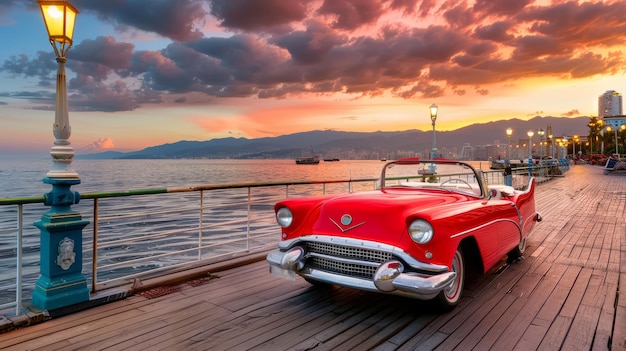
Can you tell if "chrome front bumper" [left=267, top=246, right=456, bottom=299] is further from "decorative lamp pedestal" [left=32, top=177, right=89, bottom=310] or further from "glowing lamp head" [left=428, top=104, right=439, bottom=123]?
"glowing lamp head" [left=428, top=104, right=439, bottom=123]

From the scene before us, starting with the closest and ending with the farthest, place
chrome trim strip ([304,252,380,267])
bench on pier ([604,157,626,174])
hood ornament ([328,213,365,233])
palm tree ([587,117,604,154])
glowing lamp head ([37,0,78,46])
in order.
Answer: chrome trim strip ([304,252,380,267]) < hood ornament ([328,213,365,233]) < glowing lamp head ([37,0,78,46]) < bench on pier ([604,157,626,174]) < palm tree ([587,117,604,154])

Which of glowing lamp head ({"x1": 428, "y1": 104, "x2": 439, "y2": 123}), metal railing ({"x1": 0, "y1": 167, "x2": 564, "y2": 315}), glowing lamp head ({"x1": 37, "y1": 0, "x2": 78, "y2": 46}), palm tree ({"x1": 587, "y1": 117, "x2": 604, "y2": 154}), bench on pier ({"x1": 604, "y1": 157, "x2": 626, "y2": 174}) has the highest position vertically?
palm tree ({"x1": 587, "y1": 117, "x2": 604, "y2": 154})

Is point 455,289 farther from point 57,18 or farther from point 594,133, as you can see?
point 594,133

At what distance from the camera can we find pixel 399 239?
315 centimetres

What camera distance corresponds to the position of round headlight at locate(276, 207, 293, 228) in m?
Result: 3.87

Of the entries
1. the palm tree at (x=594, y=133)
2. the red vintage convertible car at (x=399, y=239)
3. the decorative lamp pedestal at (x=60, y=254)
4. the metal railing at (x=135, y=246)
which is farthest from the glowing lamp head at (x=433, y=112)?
the palm tree at (x=594, y=133)

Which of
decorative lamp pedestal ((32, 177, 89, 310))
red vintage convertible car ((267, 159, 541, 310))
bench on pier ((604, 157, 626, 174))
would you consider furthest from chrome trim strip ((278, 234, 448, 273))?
bench on pier ((604, 157, 626, 174))

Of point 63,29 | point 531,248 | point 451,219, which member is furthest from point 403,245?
point 531,248

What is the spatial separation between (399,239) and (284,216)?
1281mm

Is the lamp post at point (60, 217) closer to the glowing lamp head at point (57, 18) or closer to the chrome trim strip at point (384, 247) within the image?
the glowing lamp head at point (57, 18)

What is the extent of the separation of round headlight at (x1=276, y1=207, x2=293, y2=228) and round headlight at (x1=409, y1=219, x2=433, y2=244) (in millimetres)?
1265

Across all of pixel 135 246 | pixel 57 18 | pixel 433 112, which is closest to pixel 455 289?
pixel 57 18

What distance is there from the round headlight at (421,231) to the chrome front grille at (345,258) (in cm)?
26

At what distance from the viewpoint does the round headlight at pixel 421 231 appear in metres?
3.08
